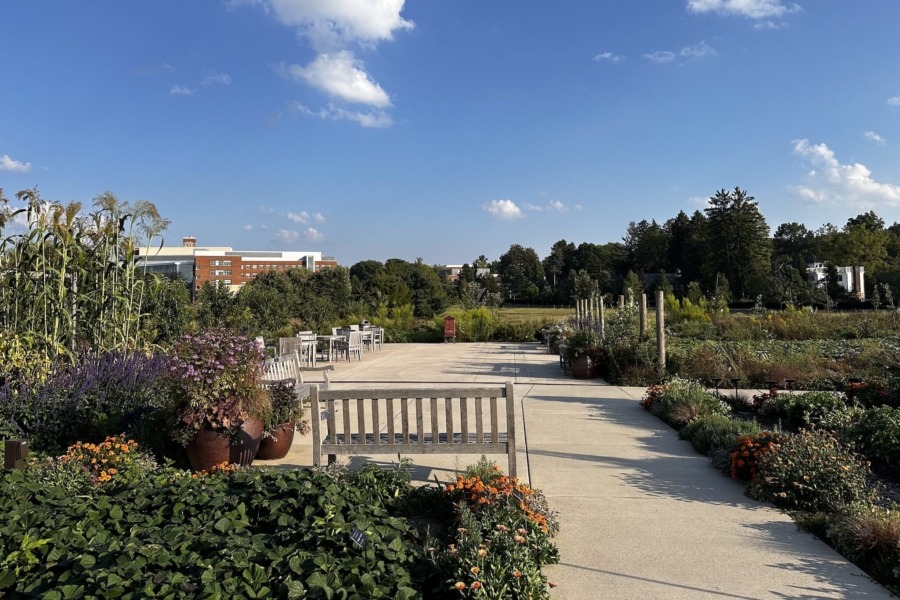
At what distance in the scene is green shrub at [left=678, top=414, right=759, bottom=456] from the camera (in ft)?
17.6

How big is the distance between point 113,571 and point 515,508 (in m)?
2.01

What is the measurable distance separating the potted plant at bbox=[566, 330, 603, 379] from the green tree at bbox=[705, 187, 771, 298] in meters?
47.9

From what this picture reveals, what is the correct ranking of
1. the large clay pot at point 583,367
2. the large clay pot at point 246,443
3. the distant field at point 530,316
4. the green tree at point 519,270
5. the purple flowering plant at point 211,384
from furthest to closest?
the green tree at point 519,270, the distant field at point 530,316, the large clay pot at point 583,367, the large clay pot at point 246,443, the purple flowering plant at point 211,384

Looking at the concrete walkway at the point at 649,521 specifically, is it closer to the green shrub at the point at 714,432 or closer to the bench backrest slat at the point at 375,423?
the green shrub at the point at 714,432

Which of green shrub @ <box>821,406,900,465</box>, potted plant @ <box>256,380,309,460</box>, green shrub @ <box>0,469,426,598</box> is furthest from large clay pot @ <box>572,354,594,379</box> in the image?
green shrub @ <box>0,469,426,598</box>

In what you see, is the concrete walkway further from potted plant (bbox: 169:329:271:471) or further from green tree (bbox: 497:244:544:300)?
green tree (bbox: 497:244:544:300)

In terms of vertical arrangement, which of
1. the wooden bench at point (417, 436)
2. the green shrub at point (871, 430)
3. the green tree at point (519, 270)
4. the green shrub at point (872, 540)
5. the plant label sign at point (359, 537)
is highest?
the green tree at point (519, 270)

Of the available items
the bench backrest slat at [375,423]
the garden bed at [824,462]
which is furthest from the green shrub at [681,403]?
the bench backrest slat at [375,423]

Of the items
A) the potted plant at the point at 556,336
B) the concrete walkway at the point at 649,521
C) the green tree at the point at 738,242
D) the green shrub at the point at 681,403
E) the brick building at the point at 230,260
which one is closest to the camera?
the concrete walkway at the point at 649,521

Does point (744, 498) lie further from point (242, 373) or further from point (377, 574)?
point (242, 373)

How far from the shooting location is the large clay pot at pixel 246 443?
188 inches

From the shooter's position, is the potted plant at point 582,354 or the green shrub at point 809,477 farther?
the potted plant at point 582,354

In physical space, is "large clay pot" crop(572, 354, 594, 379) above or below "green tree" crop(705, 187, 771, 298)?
below

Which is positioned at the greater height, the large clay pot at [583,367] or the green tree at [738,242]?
the green tree at [738,242]
